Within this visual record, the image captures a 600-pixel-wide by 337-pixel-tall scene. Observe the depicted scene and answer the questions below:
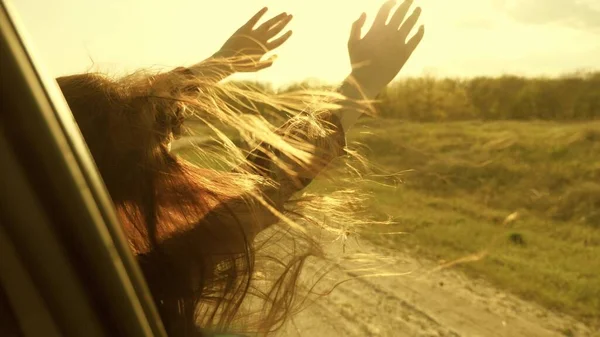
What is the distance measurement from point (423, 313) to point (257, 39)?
333cm

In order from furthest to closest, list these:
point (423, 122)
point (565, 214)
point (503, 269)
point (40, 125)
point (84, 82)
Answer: point (423, 122) → point (565, 214) → point (503, 269) → point (84, 82) → point (40, 125)

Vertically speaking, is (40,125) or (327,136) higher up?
(40,125)

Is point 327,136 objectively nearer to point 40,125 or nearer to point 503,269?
point 40,125

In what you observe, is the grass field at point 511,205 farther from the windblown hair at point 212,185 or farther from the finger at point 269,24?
the windblown hair at point 212,185

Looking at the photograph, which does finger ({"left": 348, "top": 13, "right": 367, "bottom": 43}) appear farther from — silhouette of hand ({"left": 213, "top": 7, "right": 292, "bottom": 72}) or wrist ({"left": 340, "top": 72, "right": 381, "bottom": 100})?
silhouette of hand ({"left": 213, "top": 7, "right": 292, "bottom": 72})

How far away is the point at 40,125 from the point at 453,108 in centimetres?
1410

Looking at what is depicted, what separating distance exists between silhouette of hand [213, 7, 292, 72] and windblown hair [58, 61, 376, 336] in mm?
171

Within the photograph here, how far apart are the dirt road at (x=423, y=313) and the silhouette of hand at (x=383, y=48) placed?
102 inches

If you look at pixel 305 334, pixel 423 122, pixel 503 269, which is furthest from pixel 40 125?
pixel 423 122

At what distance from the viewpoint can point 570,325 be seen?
4.55 meters

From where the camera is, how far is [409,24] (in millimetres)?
1458

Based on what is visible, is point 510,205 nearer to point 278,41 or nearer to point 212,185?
point 278,41

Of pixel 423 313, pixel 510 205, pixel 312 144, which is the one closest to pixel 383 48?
pixel 312 144

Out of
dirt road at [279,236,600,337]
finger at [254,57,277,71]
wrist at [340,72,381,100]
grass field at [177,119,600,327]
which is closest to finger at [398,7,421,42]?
wrist at [340,72,381,100]
